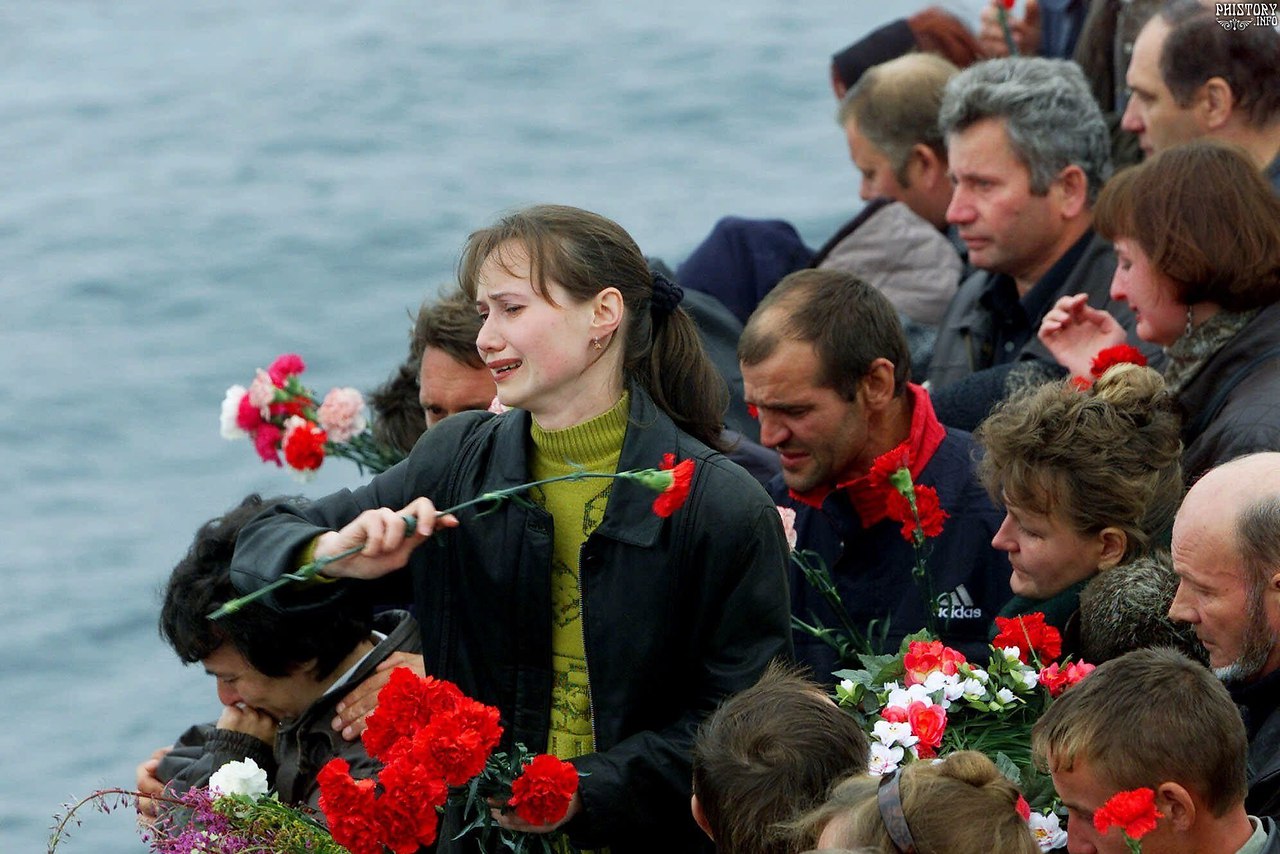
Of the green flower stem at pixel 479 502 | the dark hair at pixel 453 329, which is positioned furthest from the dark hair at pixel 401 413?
the green flower stem at pixel 479 502

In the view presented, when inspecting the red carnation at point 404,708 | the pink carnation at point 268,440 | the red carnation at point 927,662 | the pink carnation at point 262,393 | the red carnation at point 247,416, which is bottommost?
the pink carnation at point 268,440

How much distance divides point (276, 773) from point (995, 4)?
4.54 metres

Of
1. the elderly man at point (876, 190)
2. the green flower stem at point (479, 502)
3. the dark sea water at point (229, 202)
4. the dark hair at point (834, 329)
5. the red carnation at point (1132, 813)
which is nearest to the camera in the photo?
the red carnation at point (1132, 813)

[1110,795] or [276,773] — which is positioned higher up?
[1110,795]

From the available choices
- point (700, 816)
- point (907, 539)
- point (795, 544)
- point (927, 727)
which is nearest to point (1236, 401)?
point (907, 539)

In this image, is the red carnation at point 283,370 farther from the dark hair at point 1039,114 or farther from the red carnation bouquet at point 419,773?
the red carnation bouquet at point 419,773

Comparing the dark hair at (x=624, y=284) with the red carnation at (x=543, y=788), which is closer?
the red carnation at (x=543, y=788)

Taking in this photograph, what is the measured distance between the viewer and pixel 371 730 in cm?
256

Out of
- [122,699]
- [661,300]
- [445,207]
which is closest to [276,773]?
[661,300]

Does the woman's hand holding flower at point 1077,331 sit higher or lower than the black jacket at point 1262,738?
higher

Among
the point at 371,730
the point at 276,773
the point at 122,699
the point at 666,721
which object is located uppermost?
the point at 371,730

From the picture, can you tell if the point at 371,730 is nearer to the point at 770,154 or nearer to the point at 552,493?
the point at 552,493

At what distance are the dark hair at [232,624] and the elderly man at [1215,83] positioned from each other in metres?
2.57

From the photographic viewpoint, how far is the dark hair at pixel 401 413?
4.64 meters
